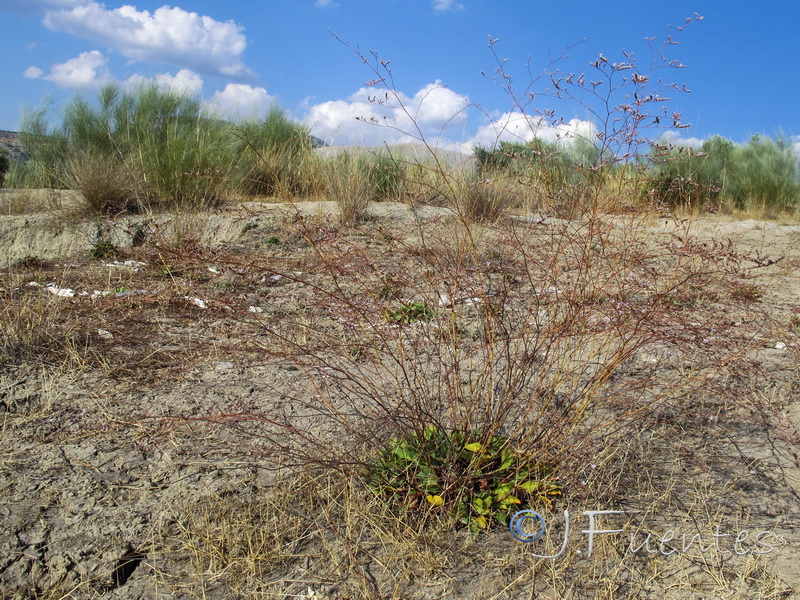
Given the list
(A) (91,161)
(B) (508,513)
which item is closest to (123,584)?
(B) (508,513)

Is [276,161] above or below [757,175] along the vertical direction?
below

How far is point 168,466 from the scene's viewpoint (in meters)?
2.39

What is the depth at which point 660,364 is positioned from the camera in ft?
11.5

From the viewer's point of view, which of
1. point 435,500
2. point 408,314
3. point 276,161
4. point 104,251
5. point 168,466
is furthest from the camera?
point 276,161

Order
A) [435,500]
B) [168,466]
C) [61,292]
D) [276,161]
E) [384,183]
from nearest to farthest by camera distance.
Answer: [435,500] → [168,466] → [61,292] → [276,161] → [384,183]

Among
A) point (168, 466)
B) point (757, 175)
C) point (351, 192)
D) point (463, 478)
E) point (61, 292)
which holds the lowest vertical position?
point (168, 466)

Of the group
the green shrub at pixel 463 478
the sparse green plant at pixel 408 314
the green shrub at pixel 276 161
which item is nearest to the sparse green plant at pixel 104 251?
the green shrub at pixel 276 161

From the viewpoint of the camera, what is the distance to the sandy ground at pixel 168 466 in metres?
1.86

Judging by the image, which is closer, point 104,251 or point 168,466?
point 168,466

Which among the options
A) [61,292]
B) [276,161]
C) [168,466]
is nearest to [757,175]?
[276,161]

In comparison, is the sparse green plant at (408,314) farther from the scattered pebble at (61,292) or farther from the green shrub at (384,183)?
the green shrub at (384,183)

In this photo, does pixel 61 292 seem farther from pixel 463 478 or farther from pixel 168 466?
pixel 463 478

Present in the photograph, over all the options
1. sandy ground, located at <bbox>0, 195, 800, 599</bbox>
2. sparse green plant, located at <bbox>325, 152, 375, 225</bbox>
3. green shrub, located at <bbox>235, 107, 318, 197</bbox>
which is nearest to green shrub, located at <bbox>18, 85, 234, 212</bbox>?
green shrub, located at <bbox>235, 107, 318, 197</bbox>

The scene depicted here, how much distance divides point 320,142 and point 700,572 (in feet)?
32.8
